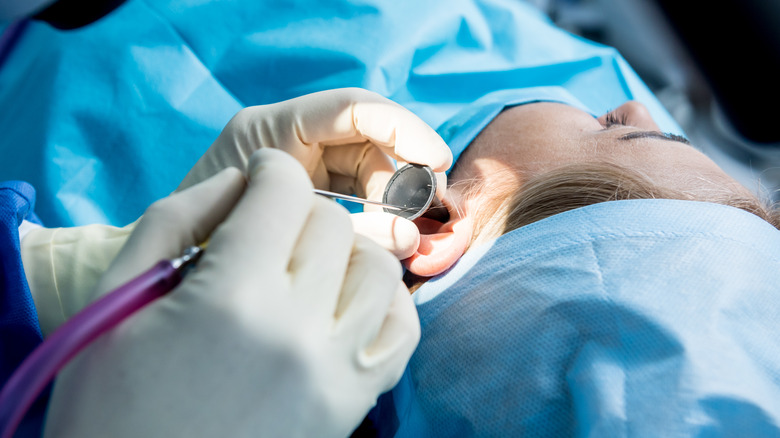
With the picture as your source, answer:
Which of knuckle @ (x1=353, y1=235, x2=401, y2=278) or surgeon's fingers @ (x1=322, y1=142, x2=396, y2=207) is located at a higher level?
knuckle @ (x1=353, y1=235, x2=401, y2=278)

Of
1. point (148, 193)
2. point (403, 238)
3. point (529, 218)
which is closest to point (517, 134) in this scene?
point (529, 218)

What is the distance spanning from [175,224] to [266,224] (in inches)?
4.5

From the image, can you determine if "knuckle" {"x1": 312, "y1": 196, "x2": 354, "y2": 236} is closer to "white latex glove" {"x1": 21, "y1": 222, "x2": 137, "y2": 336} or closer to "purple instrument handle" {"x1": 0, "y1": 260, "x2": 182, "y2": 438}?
"purple instrument handle" {"x1": 0, "y1": 260, "x2": 182, "y2": 438}

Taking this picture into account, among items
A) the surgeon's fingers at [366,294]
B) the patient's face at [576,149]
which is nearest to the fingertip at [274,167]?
the surgeon's fingers at [366,294]

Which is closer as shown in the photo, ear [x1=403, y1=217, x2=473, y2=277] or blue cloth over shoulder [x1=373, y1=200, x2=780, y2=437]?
blue cloth over shoulder [x1=373, y1=200, x2=780, y2=437]

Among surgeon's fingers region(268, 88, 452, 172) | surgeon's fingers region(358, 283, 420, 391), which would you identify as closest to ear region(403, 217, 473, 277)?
surgeon's fingers region(268, 88, 452, 172)

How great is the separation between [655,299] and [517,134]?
57 cm

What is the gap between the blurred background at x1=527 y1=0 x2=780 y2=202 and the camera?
6.65 feet

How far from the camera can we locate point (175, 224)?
55 centimetres

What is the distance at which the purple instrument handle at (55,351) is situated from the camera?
38 cm

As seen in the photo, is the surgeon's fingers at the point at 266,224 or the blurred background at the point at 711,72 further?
the blurred background at the point at 711,72

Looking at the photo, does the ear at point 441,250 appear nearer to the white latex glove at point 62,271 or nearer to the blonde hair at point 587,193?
Result: the blonde hair at point 587,193

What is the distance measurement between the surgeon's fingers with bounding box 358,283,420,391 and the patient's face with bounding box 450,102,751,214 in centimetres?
42

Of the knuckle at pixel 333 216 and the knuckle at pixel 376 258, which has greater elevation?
the knuckle at pixel 333 216
